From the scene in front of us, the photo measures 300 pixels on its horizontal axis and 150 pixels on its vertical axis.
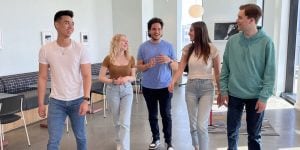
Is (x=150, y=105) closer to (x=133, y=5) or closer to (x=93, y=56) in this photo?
(x=93, y=56)

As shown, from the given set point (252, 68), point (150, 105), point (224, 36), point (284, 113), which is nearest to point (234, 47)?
point (252, 68)

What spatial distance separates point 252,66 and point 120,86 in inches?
54.2

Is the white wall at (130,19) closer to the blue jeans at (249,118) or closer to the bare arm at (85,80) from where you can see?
the bare arm at (85,80)

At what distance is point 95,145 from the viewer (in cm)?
391

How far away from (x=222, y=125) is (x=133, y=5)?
485 centimetres

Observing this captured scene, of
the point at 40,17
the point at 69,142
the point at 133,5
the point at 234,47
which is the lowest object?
the point at 69,142

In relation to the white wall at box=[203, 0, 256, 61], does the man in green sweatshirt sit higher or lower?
lower

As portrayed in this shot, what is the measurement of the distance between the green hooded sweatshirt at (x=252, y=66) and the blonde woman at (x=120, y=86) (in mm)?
1137

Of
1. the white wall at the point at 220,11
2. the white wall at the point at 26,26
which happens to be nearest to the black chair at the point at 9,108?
the white wall at the point at 26,26

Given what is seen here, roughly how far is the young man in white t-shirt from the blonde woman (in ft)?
1.93

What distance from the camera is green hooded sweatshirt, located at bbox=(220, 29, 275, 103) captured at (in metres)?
2.33

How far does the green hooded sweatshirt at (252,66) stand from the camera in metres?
2.33

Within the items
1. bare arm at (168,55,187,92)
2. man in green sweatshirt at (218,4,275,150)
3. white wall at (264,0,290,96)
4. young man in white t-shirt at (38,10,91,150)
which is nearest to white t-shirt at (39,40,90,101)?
young man in white t-shirt at (38,10,91,150)

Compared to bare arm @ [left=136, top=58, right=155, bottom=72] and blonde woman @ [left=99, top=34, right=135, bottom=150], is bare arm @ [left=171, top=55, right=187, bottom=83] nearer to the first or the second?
bare arm @ [left=136, top=58, right=155, bottom=72]
